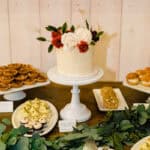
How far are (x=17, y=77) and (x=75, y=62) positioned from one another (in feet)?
0.86

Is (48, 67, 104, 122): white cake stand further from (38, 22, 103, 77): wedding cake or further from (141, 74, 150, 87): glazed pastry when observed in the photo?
(141, 74, 150, 87): glazed pastry

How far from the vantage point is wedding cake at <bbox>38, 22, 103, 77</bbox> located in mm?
1062

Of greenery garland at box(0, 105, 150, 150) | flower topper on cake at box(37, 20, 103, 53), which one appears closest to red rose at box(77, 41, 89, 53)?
flower topper on cake at box(37, 20, 103, 53)

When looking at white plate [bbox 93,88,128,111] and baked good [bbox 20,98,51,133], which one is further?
white plate [bbox 93,88,128,111]

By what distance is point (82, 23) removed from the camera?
1454 millimetres

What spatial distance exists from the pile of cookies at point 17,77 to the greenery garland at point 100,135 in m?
0.21

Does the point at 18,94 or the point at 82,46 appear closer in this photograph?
the point at 82,46

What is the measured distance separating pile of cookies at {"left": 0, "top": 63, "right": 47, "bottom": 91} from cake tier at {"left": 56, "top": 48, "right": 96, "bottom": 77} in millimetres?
186

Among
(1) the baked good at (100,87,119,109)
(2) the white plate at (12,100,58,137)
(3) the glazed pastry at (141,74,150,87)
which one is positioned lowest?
(2) the white plate at (12,100,58,137)

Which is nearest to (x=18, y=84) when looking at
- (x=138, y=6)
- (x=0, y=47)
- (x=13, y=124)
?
(x=13, y=124)

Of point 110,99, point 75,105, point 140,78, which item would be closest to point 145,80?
point 140,78

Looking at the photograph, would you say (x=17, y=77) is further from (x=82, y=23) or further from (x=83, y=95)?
(x=82, y=23)

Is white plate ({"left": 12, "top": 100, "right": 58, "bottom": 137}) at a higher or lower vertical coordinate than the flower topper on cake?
lower

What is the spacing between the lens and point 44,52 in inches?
59.0
